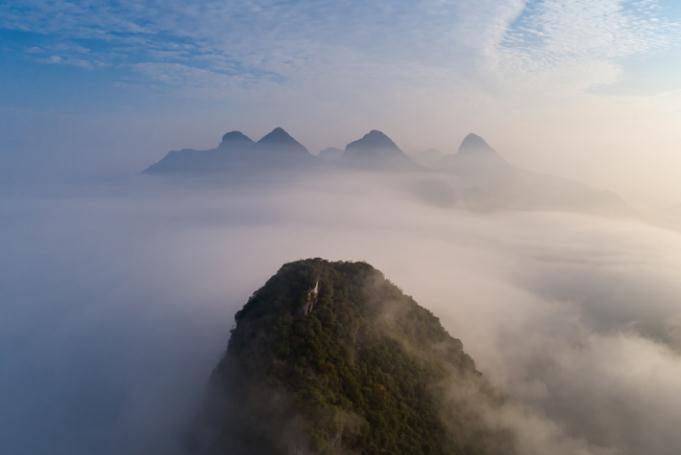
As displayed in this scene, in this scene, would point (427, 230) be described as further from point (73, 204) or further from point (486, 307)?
point (73, 204)

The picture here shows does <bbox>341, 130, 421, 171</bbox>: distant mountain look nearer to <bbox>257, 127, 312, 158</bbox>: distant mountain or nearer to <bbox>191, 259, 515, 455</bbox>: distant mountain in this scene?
<bbox>257, 127, 312, 158</bbox>: distant mountain

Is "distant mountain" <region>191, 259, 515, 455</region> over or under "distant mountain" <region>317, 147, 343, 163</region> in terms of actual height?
under

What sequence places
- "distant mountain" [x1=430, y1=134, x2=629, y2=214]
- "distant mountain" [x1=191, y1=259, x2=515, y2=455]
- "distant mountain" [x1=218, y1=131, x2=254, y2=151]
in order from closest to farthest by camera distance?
"distant mountain" [x1=191, y1=259, x2=515, y2=455], "distant mountain" [x1=430, y1=134, x2=629, y2=214], "distant mountain" [x1=218, y1=131, x2=254, y2=151]

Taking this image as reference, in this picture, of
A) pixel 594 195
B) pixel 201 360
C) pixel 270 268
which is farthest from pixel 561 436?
pixel 594 195

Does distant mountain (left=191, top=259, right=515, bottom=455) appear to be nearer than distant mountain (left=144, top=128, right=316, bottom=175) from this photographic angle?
Yes

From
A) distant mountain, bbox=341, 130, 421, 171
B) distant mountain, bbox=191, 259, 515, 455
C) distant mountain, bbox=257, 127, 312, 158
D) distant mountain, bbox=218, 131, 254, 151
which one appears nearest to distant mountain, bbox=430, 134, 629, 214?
distant mountain, bbox=341, 130, 421, 171

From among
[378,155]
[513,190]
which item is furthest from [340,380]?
[378,155]

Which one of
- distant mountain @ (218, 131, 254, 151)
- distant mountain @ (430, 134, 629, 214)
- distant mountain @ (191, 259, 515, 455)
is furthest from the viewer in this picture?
distant mountain @ (218, 131, 254, 151)

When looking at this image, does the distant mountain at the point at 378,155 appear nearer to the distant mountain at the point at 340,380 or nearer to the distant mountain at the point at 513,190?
the distant mountain at the point at 513,190
